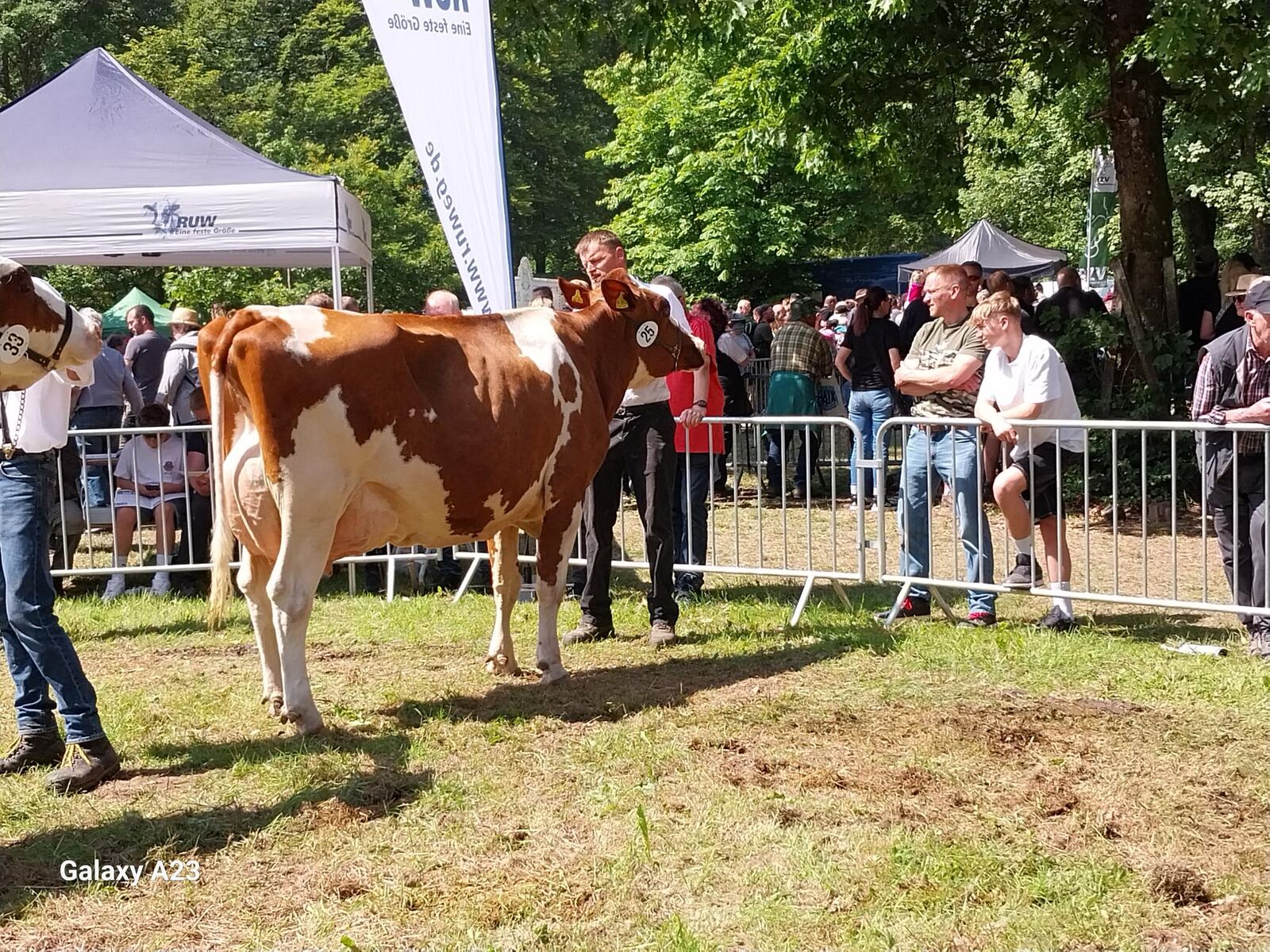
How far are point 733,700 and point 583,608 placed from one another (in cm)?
183

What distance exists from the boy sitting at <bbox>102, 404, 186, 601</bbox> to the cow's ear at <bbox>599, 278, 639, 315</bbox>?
4499mm

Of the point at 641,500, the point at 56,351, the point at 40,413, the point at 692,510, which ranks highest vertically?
the point at 56,351

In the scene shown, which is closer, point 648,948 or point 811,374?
point 648,948

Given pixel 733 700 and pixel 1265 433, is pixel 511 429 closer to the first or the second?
pixel 733 700

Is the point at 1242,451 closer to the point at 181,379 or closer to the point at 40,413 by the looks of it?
the point at 40,413

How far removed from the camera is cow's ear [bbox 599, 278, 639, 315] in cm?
700

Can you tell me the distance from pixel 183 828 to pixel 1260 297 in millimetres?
6077

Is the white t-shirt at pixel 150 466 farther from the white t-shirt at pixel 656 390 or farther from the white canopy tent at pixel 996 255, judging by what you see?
the white canopy tent at pixel 996 255

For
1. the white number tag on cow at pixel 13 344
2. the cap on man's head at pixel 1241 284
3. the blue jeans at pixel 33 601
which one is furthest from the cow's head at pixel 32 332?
the cap on man's head at pixel 1241 284

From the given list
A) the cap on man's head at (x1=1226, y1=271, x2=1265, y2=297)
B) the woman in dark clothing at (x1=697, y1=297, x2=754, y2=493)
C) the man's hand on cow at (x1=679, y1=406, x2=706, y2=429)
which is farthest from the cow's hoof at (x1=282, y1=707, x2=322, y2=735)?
the woman in dark clothing at (x1=697, y1=297, x2=754, y2=493)

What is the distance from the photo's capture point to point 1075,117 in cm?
1869

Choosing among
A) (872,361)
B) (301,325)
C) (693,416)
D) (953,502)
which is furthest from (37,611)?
(872,361)

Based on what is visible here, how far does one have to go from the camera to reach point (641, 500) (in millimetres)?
8062

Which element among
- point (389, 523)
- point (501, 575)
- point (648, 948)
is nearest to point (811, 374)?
point (501, 575)
